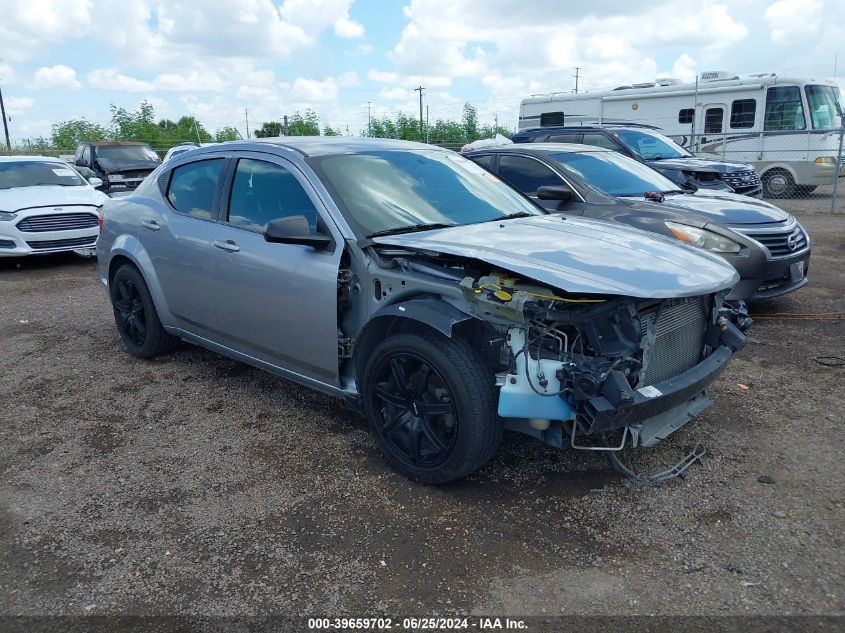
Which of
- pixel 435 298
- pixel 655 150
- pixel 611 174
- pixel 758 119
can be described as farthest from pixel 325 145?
pixel 758 119

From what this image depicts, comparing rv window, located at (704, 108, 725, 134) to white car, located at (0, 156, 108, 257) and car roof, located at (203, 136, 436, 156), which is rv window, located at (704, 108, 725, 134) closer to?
white car, located at (0, 156, 108, 257)

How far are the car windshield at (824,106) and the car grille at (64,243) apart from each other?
15.9 metres

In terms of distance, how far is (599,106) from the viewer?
1995 cm

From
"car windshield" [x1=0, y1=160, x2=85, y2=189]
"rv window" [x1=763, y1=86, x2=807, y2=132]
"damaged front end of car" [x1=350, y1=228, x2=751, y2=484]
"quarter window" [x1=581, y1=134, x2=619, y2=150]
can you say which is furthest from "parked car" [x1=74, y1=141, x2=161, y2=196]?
"rv window" [x1=763, y1=86, x2=807, y2=132]

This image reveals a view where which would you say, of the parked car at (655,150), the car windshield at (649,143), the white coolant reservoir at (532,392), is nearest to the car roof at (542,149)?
the parked car at (655,150)

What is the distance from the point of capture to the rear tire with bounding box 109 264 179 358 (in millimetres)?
5285

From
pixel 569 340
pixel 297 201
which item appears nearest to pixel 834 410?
pixel 569 340

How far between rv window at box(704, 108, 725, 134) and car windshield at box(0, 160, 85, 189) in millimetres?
15002

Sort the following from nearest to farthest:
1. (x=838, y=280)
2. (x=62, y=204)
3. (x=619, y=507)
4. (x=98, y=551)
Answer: (x=98, y=551), (x=619, y=507), (x=838, y=280), (x=62, y=204)

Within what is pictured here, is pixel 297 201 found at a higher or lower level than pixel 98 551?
higher

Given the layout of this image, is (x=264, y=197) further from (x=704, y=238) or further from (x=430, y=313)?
(x=704, y=238)

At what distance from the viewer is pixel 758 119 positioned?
1677cm

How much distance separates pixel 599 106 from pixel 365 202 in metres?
17.9

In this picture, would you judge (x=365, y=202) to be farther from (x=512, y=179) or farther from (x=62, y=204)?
(x=62, y=204)
